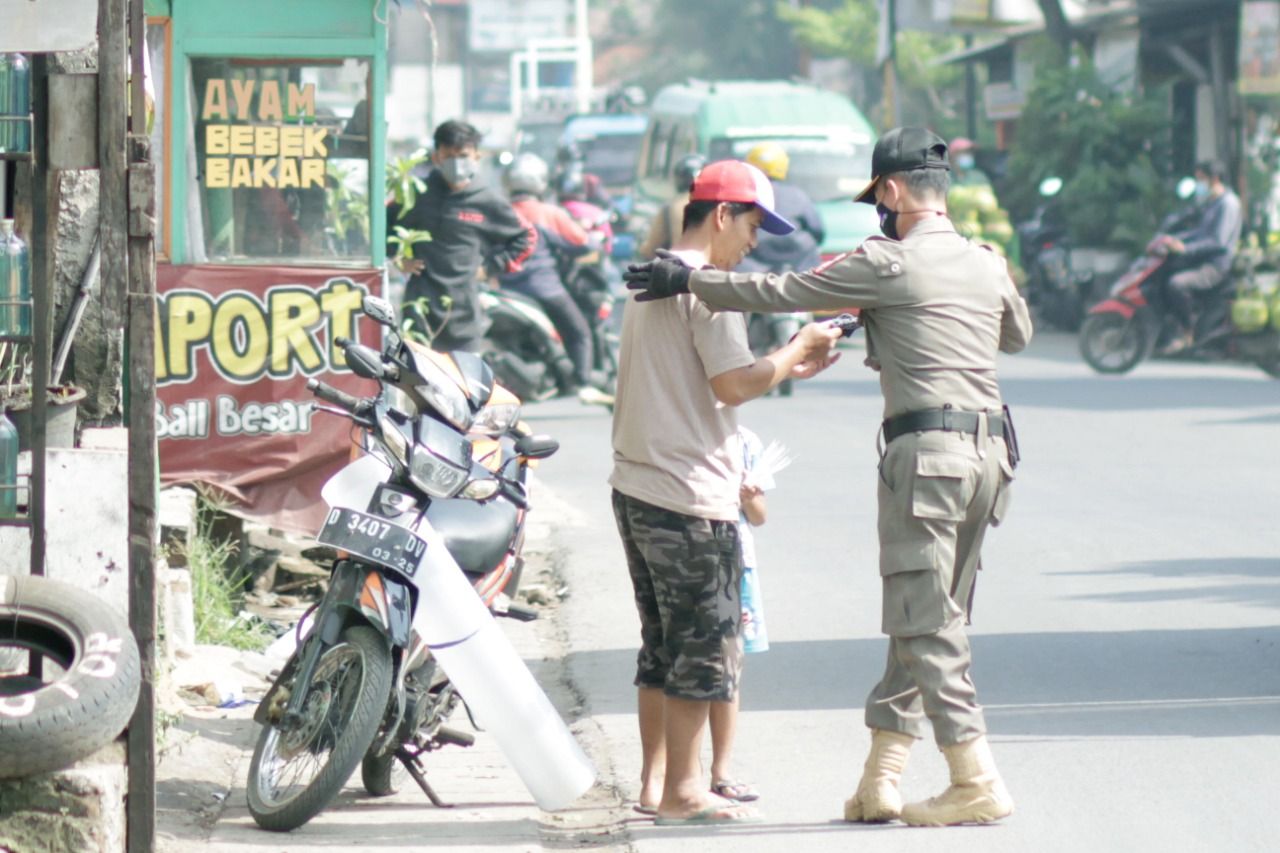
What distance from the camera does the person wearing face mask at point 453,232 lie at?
35.7 feet

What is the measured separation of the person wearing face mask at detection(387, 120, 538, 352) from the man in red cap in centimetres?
548

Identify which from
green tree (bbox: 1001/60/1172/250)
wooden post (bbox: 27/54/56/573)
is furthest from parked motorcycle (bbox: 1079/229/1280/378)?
wooden post (bbox: 27/54/56/573)

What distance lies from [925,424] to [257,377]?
4158 millimetres

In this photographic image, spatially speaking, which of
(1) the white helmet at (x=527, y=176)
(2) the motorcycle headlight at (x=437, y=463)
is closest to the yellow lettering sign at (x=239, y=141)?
(2) the motorcycle headlight at (x=437, y=463)

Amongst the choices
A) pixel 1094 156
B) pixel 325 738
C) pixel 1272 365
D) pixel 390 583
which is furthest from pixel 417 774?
pixel 1094 156

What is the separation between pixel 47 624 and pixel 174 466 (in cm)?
400

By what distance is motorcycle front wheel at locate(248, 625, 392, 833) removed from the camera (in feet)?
17.0

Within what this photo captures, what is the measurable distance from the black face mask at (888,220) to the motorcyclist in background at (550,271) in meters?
8.75

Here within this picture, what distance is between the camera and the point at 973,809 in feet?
17.4

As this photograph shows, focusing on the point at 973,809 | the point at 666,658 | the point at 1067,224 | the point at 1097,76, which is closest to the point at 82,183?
the point at 666,658

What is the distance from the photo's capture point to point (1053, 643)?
306 inches

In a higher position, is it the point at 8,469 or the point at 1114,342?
the point at 8,469

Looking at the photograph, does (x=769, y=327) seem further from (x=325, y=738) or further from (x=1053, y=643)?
(x=325, y=738)

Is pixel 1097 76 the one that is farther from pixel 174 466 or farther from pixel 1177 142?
pixel 174 466
